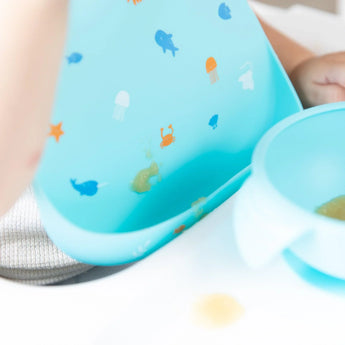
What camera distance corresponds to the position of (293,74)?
2.21 feet

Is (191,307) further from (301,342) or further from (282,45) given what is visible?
(282,45)

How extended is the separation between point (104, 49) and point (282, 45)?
0.36 m

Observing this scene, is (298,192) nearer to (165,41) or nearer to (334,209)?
(334,209)

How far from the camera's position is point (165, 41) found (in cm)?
49

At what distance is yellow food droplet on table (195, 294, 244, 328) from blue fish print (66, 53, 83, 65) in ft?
0.69

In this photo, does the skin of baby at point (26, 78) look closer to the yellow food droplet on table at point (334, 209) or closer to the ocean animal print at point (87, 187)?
the ocean animal print at point (87, 187)

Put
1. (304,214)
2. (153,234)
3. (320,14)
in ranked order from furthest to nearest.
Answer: (320,14) → (153,234) → (304,214)

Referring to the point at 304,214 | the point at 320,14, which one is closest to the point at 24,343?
the point at 304,214

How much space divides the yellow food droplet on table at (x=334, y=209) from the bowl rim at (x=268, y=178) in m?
0.08

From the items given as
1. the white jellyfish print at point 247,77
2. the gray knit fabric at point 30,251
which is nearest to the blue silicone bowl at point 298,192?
the white jellyfish print at point 247,77

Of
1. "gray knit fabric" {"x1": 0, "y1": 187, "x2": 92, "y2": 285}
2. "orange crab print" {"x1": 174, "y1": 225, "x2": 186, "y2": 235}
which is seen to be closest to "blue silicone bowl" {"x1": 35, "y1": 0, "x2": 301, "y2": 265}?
"orange crab print" {"x1": 174, "y1": 225, "x2": 186, "y2": 235}

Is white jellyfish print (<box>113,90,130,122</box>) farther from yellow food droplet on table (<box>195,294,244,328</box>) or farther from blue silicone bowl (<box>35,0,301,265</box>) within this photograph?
yellow food droplet on table (<box>195,294,244,328</box>)

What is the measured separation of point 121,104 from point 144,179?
0.07 meters

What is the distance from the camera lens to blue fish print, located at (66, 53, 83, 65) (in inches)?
16.3
